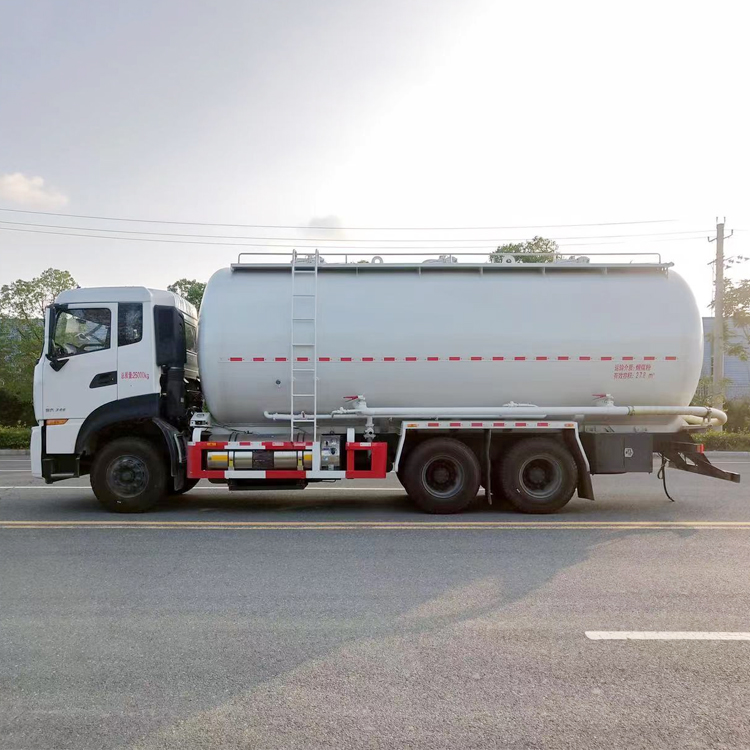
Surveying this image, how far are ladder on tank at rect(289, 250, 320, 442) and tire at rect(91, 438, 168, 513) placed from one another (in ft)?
6.37

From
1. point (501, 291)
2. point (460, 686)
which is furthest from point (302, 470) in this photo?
point (460, 686)

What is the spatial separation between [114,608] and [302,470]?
4093 millimetres

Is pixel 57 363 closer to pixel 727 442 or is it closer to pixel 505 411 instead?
pixel 505 411

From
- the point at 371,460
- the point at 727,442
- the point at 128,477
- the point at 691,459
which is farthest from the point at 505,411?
the point at 727,442

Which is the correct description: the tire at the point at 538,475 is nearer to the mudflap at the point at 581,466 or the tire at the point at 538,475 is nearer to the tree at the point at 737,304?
the mudflap at the point at 581,466

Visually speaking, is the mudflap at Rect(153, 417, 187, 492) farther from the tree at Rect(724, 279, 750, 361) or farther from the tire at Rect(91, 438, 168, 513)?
the tree at Rect(724, 279, 750, 361)

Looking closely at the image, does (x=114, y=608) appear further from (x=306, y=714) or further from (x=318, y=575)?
(x=306, y=714)

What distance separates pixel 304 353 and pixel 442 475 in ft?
8.33

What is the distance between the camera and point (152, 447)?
880 centimetres

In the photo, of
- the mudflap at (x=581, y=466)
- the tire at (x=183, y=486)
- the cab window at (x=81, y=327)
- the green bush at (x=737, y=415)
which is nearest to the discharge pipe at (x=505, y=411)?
the mudflap at (x=581, y=466)

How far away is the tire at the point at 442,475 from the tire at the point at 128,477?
343 centimetres

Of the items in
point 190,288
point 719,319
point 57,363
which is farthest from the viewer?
point 190,288

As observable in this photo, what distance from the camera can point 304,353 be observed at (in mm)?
8789

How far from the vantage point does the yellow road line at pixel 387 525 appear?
767cm
